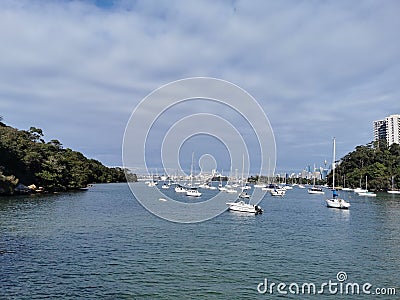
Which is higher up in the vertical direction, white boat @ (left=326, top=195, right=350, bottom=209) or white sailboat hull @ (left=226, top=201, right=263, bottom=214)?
white boat @ (left=326, top=195, right=350, bottom=209)

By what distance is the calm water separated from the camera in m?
15.7

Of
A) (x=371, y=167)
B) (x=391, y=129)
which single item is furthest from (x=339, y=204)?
(x=391, y=129)

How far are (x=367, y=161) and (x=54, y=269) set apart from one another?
426 feet

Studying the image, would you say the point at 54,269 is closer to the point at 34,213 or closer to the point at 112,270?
the point at 112,270

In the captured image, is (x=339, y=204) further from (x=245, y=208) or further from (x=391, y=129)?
(x=391, y=129)

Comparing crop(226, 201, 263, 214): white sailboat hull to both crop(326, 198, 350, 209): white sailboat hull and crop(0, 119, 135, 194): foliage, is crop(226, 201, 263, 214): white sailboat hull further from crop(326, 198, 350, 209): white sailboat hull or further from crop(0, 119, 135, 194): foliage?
crop(0, 119, 135, 194): foliage

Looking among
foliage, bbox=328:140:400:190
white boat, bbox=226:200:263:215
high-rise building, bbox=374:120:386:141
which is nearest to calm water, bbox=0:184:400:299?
white boat, bbox=226:200:263:215

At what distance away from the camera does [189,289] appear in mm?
15727

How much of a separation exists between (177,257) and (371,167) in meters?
115

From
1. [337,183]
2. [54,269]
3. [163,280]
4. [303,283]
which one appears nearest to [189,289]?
[163,280]

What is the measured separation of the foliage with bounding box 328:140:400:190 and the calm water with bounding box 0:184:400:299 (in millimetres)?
86151

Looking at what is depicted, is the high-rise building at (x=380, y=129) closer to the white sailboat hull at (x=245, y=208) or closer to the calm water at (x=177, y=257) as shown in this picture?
the white sailboat hull at (x=245, y=208)

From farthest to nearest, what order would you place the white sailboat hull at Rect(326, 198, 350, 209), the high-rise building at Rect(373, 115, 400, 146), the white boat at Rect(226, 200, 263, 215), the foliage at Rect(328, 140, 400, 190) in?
the high-rise building at Rect(373, 115, 400, 146)
the foliage at Rect(328, 140, 400, 190)
the white sailboat hull at Rect(326, 198, 350, 209)
the white boat at Rect(226, 200, 263, 215)

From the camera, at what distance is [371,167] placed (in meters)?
121
